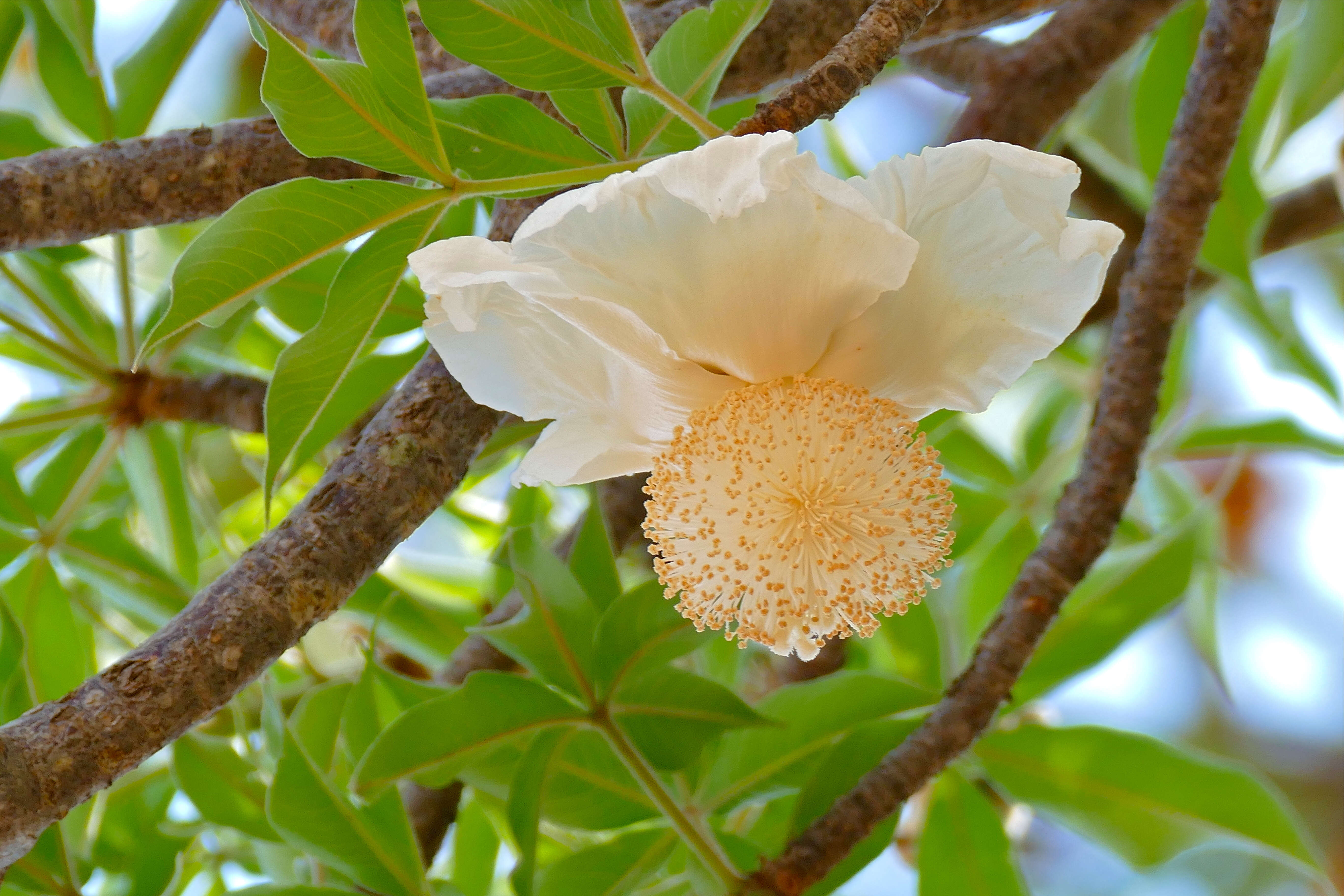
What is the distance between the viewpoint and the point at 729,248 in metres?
0.46

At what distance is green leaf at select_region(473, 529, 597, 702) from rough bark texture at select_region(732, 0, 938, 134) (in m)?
0.26

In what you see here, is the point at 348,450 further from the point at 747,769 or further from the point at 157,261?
the point at 157,261

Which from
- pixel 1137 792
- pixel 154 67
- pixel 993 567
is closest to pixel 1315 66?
pixel 993 567

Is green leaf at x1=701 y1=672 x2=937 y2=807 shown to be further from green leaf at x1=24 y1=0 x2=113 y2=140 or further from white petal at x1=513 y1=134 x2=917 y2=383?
green leaf at x1=24 y1=0 x2=113 y2=140

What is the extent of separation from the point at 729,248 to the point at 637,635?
24 centimetres

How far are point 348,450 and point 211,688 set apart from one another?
133mm

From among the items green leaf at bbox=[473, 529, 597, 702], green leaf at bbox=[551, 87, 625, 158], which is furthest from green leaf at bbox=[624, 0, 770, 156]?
green leaf at bbox=[473, 529, 597, 702]

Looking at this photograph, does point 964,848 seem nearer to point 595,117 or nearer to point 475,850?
point 475,850

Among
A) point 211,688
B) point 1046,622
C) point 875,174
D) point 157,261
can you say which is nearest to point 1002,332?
point 875,174

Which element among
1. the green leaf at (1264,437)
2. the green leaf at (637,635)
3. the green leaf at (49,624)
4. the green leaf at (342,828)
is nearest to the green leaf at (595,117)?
the green leaf at (637,635)

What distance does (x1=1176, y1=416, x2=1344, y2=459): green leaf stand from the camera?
955 millimetres

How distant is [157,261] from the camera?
104 cm

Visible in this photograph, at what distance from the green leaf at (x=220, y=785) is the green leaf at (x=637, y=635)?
220 millimetres

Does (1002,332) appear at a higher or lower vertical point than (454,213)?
lower
